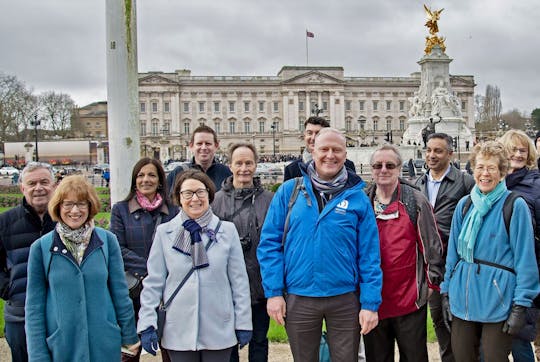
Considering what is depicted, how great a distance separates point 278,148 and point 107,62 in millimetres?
76950

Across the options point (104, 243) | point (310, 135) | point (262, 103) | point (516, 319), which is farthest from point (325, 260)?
point (262, 103)

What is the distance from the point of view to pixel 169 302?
3.14 metres

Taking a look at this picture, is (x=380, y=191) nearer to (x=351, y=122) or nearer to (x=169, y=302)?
(x=169, y=302)

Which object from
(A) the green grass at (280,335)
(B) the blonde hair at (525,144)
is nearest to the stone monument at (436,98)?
(A) the green grass at (280,335)

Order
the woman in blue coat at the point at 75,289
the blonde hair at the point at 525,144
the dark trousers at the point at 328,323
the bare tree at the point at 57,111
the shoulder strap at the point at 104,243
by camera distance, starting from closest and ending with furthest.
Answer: the woman in blue coat at the point at 75,289 → the shoulder strap at the point at 104,243 → the dark trousers at the point at 328,323 → the blonde hair at the point at 525,144 → the bare tree at the point at 57,111

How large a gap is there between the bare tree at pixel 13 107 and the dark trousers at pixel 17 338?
6376cm

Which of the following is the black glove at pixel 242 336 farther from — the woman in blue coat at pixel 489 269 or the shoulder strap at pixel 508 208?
the shoulder strap at pixel 508 208

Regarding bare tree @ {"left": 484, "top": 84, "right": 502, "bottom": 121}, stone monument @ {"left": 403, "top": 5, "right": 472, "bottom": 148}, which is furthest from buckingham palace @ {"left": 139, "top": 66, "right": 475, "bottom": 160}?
stone monument @ {"left": 403, "top": 5, "right": 472, "bottom": 148}

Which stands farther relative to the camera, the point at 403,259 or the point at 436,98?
the point at 436,98

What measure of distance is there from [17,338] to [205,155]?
→ 85.2 inches

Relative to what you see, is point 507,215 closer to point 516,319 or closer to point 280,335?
point 516,319

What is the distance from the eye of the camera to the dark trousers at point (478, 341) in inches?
131

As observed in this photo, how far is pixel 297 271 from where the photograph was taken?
127 inches

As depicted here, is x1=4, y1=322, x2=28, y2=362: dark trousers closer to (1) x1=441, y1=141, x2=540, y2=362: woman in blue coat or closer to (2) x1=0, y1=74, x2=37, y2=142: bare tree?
Result: (1) x1=441, y1=141, x2=540, y2=362: woman in blue coat
